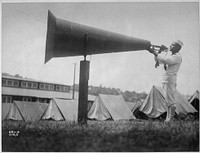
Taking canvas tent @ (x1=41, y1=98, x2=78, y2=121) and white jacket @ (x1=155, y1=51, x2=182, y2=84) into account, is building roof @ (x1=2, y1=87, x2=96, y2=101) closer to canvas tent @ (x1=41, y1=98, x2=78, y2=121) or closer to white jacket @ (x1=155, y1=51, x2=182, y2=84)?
canvas tent @ (x1=41, y1=98, x2=78, y2=121)

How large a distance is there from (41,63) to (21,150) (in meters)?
1.25

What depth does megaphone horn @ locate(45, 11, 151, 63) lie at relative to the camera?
3.02 m

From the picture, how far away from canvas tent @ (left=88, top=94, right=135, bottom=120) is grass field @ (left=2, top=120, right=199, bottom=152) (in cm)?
68

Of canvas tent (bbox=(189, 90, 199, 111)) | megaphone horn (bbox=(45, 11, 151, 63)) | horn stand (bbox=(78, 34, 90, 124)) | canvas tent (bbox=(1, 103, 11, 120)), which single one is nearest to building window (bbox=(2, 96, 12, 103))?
canvas tent (bbox=(1, 103, 11, 120))

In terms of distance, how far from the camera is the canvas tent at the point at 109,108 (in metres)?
3.81

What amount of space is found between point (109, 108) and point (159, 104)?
0.98 m

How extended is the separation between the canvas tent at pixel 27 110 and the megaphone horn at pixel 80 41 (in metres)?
0.99

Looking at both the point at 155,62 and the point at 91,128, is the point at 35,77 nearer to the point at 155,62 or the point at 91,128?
the point at 91,128

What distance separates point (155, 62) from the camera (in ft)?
11.1

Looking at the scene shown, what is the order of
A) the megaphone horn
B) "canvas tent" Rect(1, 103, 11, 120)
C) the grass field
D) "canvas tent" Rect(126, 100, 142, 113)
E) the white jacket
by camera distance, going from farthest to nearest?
"canvas tent" Rect(126, 100, 142, 113) < "canvas tent" Rect(1, 103, 11, 120) < the white jacket < the megaphone horn < the grass field

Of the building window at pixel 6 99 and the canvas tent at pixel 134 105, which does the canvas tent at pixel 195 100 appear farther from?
the building window at pixel 6 99

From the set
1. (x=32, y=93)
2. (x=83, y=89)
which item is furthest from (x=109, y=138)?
(x=32, y=93)

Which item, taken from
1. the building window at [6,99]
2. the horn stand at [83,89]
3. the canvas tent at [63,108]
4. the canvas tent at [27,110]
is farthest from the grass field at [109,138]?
the canvas tent at [63,108]

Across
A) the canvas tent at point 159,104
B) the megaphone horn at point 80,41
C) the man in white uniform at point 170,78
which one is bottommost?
the canvas tent at point 159,104
